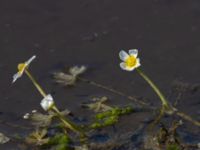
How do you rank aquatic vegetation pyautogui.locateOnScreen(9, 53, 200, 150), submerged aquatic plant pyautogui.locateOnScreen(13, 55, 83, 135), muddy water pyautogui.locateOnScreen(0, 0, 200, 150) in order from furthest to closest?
1. muddy water pyautogui.locateOnScreen(0, 0, 200, 150)
2. aquatic vegetation pyautogui.locateOnScreen(9, 53, 200, 150)
3. submerged aquatic plant pyautogui.locateOnScreen(13, 55, 83, 135)

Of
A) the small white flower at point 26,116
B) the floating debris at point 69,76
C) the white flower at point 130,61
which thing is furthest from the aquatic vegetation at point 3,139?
the white flower at point 130,61

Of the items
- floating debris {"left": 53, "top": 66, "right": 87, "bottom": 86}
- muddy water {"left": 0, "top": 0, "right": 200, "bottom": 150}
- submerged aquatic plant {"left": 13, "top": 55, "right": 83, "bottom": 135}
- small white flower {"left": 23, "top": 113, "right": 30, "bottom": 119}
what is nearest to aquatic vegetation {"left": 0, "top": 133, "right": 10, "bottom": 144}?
muddy water {"left": 0, "top": 0, "right": 200, "bottom": 150}

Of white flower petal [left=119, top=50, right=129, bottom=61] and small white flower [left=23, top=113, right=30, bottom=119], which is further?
small white flower [left=23, top=113, right=30, bottom=119]

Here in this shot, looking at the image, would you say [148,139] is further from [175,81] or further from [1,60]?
[1,60]

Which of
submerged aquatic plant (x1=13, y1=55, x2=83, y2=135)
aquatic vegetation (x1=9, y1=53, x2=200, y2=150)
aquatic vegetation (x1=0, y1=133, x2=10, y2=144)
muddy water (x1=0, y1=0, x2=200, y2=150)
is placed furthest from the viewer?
muddy water (x1=0, y1=0, x2=200, y2=150)

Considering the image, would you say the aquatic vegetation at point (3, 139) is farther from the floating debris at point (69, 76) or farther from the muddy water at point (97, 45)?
the floating debris at point (69, 76)

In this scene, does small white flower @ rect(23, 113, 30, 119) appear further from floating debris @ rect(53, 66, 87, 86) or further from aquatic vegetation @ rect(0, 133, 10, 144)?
floating debris @ rect(53, 66, 87, 86)

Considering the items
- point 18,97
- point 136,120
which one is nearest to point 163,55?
point 136,120
